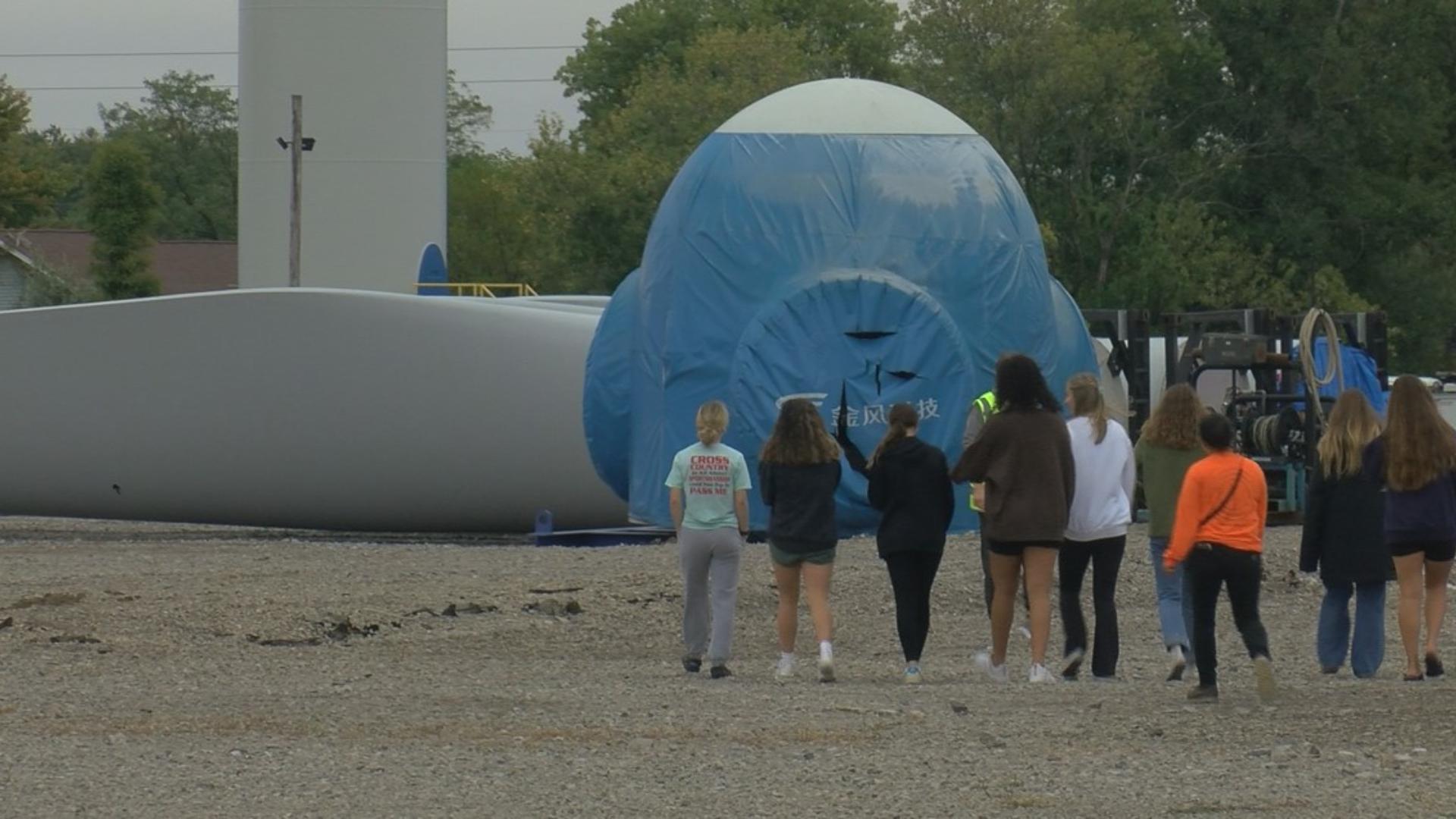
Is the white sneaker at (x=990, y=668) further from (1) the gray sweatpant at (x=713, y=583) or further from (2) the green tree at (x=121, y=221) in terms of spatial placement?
(2) the green tree at (x=121, y=221)

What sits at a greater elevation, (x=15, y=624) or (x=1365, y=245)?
(x=1365, y=245)

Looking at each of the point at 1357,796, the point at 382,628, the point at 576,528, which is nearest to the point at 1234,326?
the point at 576,528

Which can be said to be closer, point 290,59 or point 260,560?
point 260,560

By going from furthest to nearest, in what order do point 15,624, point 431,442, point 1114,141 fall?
1. point 1114,141
2. point 431,442
3. point 15,624

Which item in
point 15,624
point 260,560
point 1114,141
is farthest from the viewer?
point 1114,141

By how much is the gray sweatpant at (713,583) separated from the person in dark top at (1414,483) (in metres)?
3.25

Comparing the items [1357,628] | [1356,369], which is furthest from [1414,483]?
[1356,369]

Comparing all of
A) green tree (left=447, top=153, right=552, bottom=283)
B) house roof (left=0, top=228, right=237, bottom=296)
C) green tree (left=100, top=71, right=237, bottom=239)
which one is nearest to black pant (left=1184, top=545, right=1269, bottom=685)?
house roof (left=0, top=228, right=237, bottom=296)

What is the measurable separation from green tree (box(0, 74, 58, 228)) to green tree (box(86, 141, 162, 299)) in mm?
1801

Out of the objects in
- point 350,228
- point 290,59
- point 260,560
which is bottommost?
point 260,560

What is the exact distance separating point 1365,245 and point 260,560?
138 ft

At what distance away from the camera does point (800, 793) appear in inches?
335

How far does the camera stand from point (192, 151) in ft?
311

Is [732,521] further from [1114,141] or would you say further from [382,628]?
[1114,141]
